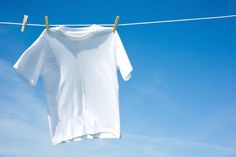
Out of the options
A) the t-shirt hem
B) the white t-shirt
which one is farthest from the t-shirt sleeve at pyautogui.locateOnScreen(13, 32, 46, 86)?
the t-shirt hem

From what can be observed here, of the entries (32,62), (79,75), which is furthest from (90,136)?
(32,62)

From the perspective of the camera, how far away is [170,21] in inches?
208

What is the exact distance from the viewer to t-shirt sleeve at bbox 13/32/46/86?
572 centimetres

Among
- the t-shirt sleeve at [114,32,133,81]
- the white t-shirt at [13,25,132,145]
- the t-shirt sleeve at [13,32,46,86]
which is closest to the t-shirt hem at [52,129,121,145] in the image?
the white t-shirt at [13,25,132,145]

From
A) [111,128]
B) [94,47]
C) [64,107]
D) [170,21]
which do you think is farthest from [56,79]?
[170,21]

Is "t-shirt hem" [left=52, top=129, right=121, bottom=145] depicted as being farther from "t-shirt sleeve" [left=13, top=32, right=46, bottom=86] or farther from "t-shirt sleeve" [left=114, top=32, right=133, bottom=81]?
"t-shirt sleeve" [left=13, top=32, right=46, bottom=86]

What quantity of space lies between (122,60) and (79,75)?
Answer: 788mm

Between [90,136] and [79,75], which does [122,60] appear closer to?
[79,75]

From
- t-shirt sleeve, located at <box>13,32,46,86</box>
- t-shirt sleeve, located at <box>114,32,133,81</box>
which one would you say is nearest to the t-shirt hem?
t-shirt sleeve, located at <box>114,32,133,81</box>

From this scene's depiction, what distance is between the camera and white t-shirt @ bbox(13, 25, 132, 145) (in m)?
5.76

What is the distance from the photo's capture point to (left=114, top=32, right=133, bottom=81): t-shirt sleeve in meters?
5.72

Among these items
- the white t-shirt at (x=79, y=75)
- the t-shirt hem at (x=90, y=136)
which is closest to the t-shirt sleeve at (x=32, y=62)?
the white t-shirt at (x=79, y=75)

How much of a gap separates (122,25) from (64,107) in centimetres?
169

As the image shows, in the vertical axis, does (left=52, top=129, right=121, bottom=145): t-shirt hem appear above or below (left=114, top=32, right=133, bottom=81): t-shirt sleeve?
below
